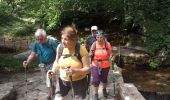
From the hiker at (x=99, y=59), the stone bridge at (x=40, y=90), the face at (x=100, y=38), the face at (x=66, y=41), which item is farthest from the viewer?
the hiker at (x=99, y=59)

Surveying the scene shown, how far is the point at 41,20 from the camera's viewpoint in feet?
75.3

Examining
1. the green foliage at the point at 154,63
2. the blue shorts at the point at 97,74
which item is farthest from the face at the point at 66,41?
the green foliage at the point at 154,63

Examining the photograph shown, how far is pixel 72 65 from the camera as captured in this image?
16.9 ft

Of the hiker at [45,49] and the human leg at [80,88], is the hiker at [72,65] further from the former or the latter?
the hiker at [45,49]

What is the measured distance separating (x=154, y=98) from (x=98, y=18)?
11.9 metres

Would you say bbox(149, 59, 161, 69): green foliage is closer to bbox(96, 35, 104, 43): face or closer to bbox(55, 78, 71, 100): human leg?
bbox(96, 35, 104, 43): face

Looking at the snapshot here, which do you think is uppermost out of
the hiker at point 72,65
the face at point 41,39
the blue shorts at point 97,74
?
the face at point 41,39

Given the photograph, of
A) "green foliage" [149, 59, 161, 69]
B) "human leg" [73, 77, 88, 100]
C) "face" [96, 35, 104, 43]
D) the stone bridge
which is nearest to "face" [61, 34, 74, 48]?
Answer: "human leg" [73, 77, 88, 100]

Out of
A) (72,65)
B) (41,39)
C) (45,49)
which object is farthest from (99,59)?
(72,65)

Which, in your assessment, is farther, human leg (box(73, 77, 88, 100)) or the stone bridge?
the stone bridge

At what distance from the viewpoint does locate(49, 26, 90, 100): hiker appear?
4.99m

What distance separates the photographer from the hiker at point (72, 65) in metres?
4.99

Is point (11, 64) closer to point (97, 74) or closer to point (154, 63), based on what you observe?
point (154, 63)

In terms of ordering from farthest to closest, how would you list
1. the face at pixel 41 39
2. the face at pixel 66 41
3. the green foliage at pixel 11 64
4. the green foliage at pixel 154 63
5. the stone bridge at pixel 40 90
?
the green foliage at pixel 154 63 < the green foliage at pixel 11 64 < the stone bridge at pixel 40 90 < the face at pixel 41 39 < the face at pixel 66 41
